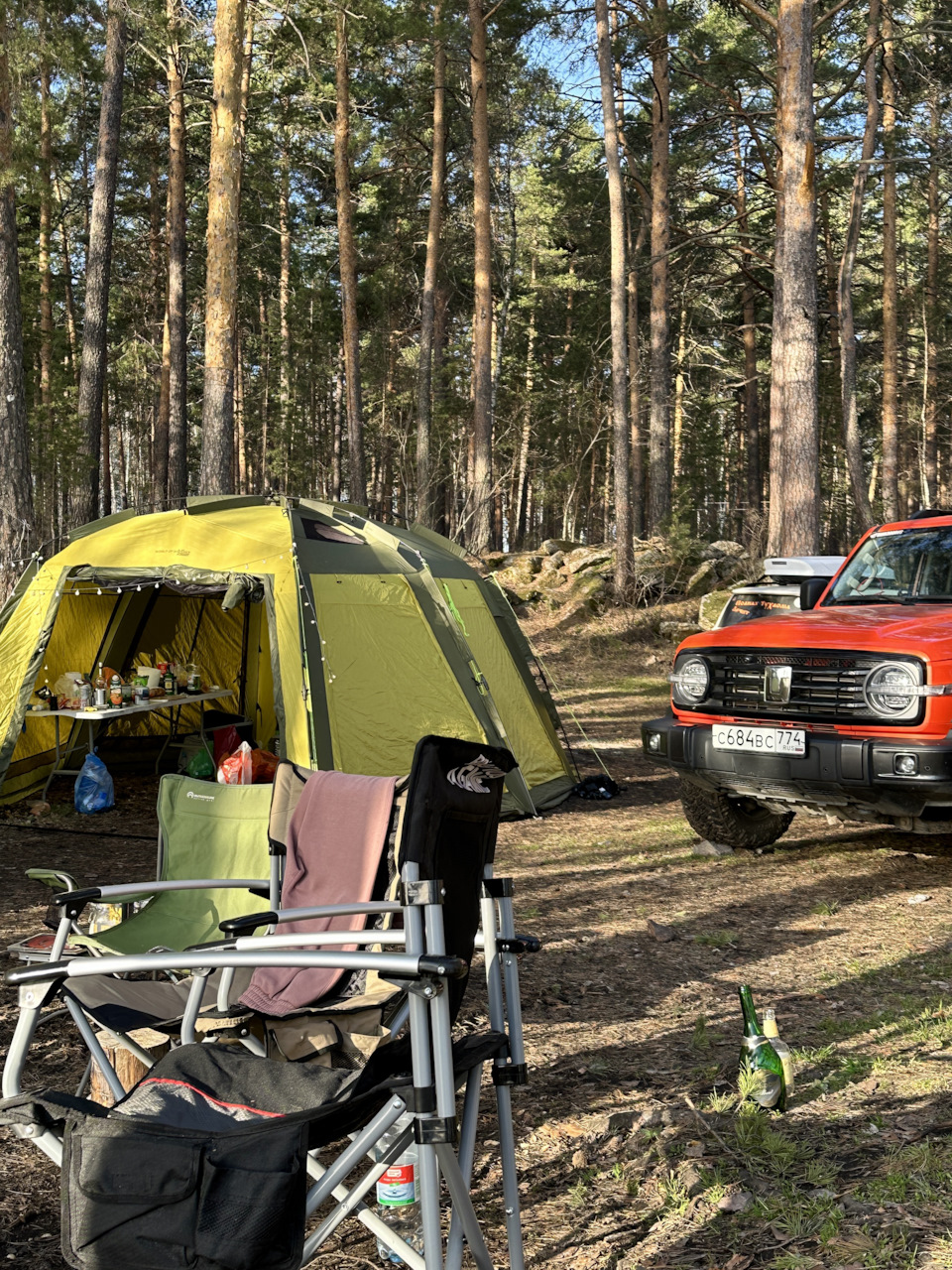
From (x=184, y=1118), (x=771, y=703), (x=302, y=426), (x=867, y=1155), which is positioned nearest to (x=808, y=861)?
(x=771, y=703)

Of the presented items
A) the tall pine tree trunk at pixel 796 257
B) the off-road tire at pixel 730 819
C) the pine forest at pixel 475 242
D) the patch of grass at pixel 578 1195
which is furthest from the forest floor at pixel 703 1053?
the pine forest at pixel 475 242

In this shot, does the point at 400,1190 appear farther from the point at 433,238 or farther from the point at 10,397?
the point at 433,238

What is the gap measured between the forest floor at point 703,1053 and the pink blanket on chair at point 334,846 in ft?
2.74

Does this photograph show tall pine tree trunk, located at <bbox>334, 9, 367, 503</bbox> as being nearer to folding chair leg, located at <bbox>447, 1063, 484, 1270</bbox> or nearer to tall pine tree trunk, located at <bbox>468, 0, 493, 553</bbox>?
tall pine tree trunk, located at <bbox>468, 0, 493, 553</bbox>

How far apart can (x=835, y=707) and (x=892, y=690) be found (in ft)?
1.01

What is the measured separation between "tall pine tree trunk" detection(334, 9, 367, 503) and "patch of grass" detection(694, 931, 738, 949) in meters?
16.7

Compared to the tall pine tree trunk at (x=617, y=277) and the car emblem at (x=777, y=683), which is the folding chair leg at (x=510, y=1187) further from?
the tall pine tree trunk at (x=617, y=277)

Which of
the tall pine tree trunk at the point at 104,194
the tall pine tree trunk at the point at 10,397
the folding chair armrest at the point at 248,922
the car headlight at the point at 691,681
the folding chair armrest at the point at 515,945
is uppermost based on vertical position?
the tall pine tree trunk at the point at 104,194

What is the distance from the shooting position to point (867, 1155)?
3.25m

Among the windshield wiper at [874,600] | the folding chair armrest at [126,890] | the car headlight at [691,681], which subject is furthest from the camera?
the windshield wiper at [874,600]

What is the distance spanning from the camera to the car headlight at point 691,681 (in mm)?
6352

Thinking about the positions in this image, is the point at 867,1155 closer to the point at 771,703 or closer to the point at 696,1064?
the point at 696,1064

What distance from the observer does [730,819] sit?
22.8ft

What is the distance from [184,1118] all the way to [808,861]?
207 inches
